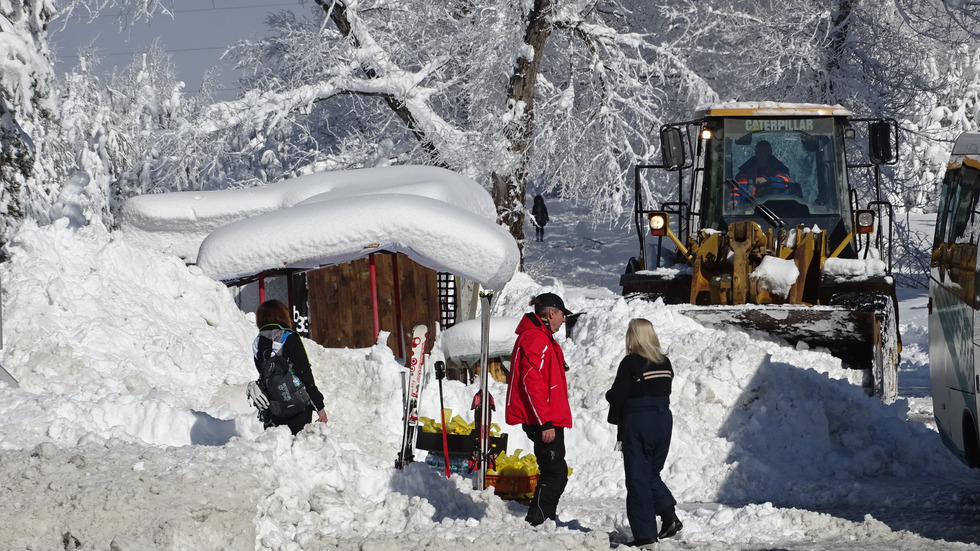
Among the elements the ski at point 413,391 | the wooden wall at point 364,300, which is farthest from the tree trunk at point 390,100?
the ski at point 413,391

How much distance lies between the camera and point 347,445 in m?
7.65

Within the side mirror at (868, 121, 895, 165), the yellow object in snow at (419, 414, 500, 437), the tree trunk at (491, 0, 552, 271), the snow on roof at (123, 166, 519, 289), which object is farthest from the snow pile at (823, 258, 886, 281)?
the tree trunk at (491, 0, 552, 271)

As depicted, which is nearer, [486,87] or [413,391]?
[413,391]

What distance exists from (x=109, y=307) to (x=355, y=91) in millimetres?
9683

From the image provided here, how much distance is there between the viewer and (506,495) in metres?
7.64

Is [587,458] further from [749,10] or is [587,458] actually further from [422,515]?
[749,10]

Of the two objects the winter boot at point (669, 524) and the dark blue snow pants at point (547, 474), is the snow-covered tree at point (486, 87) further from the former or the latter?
the winter boot at point (669, 524)

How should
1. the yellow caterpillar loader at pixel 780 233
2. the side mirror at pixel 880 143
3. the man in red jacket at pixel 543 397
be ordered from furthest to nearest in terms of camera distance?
1. the side mirror at pixel 880 143
2. the yellow caterpillar loader at pixel 780 233
3. the man in red jacket at pixel 543 397

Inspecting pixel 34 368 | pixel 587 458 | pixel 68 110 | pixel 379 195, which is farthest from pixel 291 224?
pixel 68 110

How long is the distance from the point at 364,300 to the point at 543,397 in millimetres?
7483

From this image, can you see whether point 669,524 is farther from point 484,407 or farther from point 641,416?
point 484,407

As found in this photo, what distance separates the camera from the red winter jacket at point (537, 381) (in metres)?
6.44

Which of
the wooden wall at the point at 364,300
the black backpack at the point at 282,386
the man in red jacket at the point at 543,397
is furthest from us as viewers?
the wooden wall at the point at 364,300

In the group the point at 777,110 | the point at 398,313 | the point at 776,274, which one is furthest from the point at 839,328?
the point at 398,313
